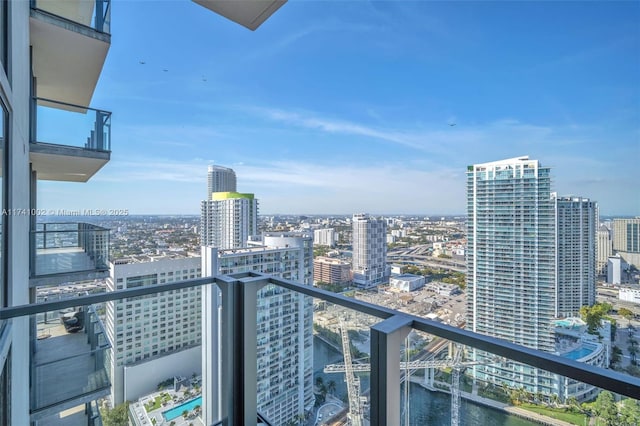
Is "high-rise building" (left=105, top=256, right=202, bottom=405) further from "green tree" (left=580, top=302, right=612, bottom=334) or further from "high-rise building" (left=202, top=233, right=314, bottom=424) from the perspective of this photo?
"green tree" (left=580, top=302, right=612, bottom=334)

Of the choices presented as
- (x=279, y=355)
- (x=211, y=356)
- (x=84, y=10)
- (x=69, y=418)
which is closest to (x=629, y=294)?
(x=279, y=355)

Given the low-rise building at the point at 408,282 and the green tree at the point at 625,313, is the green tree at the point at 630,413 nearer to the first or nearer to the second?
the green tree at the point at 625,313

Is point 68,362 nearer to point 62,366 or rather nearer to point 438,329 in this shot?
point 62,366

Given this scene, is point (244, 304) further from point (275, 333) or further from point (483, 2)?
point (483, 2)

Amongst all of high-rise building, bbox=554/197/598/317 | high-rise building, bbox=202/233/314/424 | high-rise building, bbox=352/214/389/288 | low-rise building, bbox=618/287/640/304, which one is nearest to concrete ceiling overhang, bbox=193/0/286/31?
high-rise building, bbox=202/233/314/424

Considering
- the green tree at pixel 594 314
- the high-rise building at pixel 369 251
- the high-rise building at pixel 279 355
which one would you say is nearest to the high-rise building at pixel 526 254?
the green tree at pixel 594 314

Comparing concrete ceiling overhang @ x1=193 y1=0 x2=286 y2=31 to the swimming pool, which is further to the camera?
concrete ceiling overhang @ x1=193 y1=0 x2=286 y2=31
